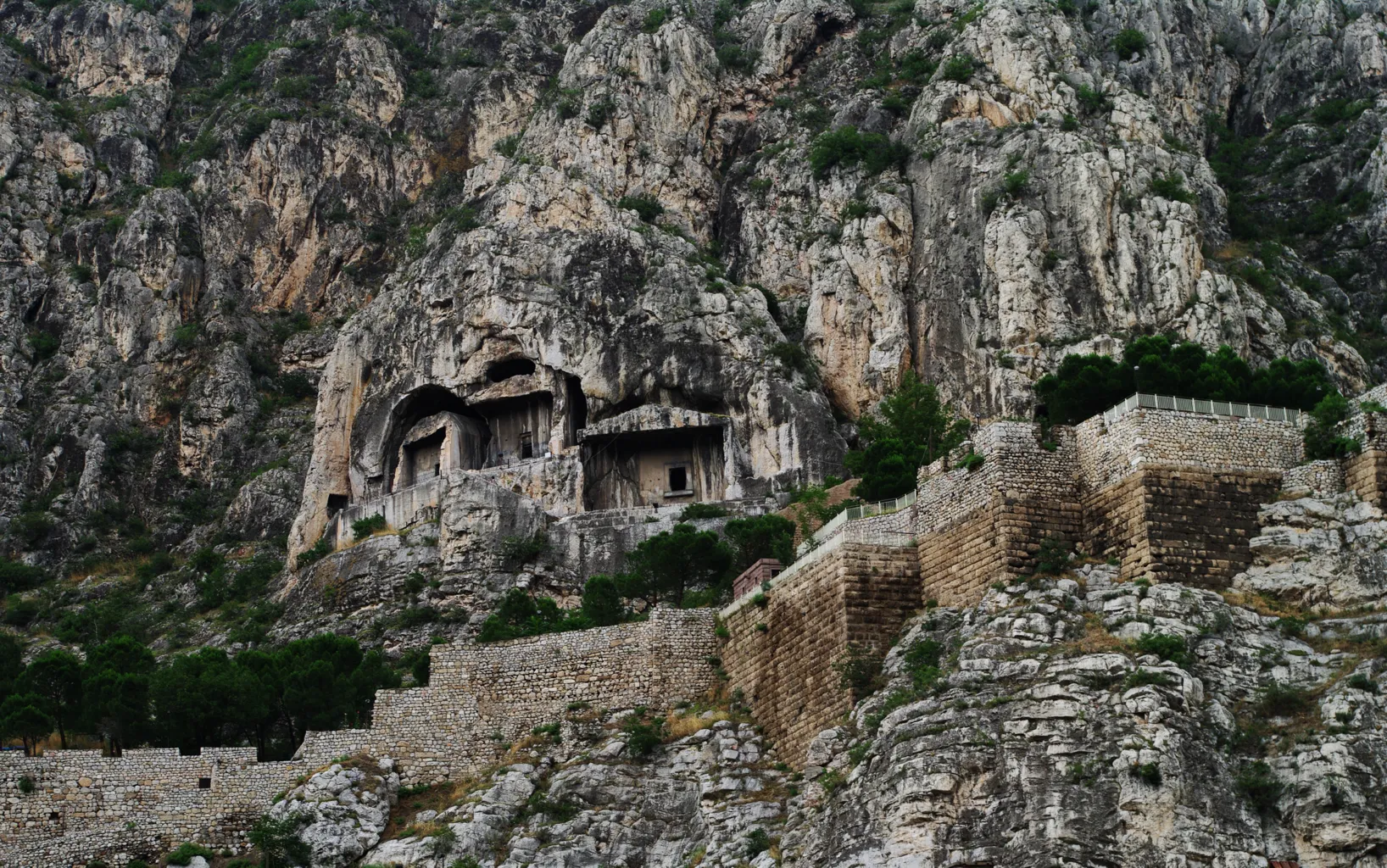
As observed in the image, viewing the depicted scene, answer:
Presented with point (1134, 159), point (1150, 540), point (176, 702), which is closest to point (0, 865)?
point (176, 702)

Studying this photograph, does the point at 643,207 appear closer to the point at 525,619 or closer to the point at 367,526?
the point at 367,526

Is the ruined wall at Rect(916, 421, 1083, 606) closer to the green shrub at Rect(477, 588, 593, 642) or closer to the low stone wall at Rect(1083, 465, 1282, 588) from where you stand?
the low stone wall at Rect(1083, 465, 1282, 588)

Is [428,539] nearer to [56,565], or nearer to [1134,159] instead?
[56,565]

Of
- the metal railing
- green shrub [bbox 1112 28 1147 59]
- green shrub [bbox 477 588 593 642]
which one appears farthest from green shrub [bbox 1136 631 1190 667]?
green shrub [bbox 1112 28 1147 59]

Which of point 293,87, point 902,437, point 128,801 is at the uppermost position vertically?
point 293,87

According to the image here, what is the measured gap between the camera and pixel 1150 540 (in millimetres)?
44188

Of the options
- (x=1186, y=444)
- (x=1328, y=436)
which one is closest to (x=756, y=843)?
(x=1186, y=444)

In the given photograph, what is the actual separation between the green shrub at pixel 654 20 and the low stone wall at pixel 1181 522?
5794 cm

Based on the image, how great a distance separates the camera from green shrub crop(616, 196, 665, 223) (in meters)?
88.9

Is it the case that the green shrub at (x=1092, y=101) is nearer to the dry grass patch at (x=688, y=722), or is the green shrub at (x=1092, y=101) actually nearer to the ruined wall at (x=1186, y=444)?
the ruined wall at (x=1186, y=444)

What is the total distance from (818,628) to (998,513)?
206 inches

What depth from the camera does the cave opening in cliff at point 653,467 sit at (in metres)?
80.8

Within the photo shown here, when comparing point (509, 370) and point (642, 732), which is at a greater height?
point (509, 370)

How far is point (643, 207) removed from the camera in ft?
294
